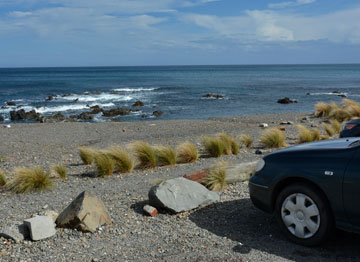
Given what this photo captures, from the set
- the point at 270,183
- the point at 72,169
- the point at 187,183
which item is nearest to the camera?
the point at 270,183

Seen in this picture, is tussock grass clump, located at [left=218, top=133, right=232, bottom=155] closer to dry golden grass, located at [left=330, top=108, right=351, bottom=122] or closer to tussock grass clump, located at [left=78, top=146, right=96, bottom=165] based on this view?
tussock grass clump, located at [left=78, top=146, right=96, bottom=165]

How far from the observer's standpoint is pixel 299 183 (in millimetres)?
4625

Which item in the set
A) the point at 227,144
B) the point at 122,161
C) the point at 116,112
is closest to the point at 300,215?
the point at 122,161

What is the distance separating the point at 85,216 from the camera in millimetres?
5246

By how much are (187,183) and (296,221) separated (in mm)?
2106

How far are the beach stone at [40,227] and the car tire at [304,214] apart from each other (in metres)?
2.85

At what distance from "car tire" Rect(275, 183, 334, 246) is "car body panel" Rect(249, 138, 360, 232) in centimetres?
9

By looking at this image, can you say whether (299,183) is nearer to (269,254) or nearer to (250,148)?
Result: (269,254)

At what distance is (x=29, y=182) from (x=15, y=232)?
2502 mm

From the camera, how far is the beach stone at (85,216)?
17.1 feet

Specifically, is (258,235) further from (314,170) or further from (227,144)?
(227,144)

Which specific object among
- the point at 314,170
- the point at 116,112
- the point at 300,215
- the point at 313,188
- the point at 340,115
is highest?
the point at 314,170


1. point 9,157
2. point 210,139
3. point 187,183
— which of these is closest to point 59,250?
point 187,183

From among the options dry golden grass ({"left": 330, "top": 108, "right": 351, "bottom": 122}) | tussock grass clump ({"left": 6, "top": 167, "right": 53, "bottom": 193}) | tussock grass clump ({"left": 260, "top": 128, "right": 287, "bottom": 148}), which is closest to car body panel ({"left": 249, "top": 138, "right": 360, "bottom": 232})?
tussock grass clump ({"left": 6, "top": 167, "right": 53, "bottom": 193})
